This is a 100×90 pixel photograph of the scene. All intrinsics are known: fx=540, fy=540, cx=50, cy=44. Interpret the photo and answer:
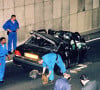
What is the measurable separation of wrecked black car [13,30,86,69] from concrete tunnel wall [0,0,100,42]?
3.28 metres

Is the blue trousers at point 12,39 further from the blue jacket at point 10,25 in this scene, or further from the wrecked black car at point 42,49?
the wrecked black car at point 42,49

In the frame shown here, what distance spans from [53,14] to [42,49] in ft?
23.1

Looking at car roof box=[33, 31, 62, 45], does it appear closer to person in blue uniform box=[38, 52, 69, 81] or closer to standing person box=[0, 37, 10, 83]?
standing person box=[0, 37, 10, 83]

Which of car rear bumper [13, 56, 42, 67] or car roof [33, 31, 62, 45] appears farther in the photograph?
car roof [33, 31, 62, 45]

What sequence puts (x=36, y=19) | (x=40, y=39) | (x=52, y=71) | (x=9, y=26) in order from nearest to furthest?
(x=52, y=71) → (x=40, y=39) → (x=9, y=26) → (x=36, y=19)

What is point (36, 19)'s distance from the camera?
27.8 m

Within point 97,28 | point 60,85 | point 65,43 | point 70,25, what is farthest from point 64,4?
point 60,85

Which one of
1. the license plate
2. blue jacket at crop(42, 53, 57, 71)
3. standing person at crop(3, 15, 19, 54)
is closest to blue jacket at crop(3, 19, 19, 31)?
standing person at crop(3, 15, 19, 54)

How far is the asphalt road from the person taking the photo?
20.7 metres

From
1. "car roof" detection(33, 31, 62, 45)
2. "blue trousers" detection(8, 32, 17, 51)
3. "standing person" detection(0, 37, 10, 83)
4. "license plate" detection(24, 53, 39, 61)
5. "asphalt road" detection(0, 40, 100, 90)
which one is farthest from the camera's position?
"blue trousers" detection(8, 32, 17, 51)

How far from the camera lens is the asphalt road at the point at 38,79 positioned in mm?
20734

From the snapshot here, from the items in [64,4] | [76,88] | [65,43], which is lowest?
[76,88]

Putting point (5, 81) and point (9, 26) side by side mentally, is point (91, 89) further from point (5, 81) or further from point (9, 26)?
point (9, 26)

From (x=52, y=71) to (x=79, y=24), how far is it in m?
10.7
